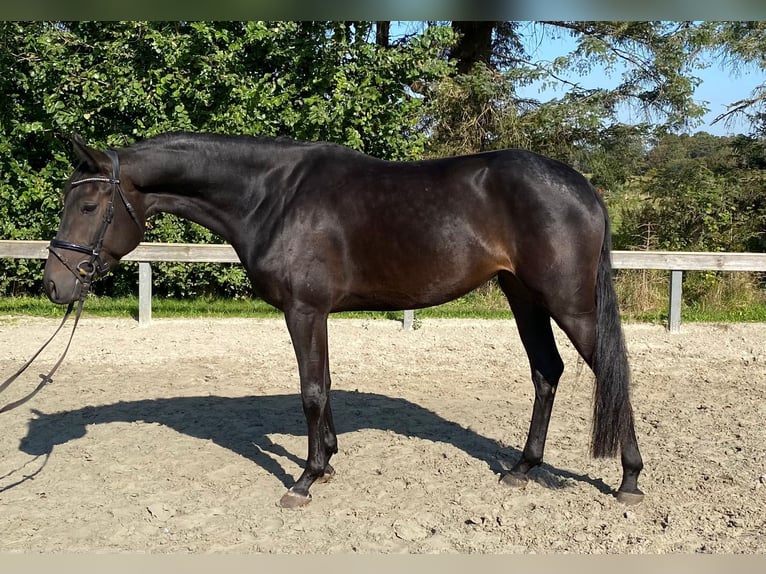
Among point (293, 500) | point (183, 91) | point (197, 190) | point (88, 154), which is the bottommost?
point (293, 500)

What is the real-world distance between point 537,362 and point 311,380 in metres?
1.43

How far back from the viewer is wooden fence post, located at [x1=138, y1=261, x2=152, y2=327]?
321 inches

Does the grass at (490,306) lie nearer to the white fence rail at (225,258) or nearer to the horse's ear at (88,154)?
the white fence rail at (225,258)

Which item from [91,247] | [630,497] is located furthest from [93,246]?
[630,497]

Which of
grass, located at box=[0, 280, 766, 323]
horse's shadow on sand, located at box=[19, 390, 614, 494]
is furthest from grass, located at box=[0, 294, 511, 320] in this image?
horse's shadow on sand, located at box=[19, 390, 614, 494]

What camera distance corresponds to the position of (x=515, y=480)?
157 inches

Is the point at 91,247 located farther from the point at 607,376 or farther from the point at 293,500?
the point at 607,376

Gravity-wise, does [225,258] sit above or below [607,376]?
above

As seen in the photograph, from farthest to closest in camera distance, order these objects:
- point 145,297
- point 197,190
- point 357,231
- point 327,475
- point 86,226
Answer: point 145,297 < point 327,475 < point 197,190 < point 357,231 < point 86,226

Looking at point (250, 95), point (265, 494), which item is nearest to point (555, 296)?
point (265, 494)

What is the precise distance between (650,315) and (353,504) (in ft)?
20.9

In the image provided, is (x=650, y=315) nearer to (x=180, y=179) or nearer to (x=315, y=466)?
(x=315, y=466)

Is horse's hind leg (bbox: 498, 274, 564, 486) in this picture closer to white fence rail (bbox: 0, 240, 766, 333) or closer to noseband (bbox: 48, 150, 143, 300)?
noseband (bbox: 48, 150, 143, 300)

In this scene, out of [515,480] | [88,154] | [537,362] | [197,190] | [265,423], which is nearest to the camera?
[88,154]
